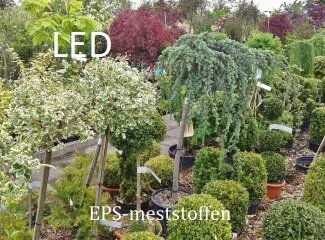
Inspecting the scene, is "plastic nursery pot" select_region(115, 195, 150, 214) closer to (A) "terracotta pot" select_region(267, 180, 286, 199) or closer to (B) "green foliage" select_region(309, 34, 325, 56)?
(A) "terracotta pot" select_region(267, 180, 286, 199)

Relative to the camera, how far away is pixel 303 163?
596 cm

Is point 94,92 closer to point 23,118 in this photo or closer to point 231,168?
point 23,118

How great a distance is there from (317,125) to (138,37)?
3.19 meters

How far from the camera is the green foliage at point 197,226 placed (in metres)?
3.34

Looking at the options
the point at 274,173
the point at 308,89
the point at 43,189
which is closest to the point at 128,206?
the point at 274,173

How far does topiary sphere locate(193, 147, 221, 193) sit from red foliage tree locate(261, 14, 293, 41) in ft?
31.8

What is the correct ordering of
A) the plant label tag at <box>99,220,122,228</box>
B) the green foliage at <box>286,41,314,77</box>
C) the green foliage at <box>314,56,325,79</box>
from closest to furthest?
the plant label tag at <box>99,220,122,228</box> → the green foliage at <box>286,41,314,77</box> → the green foliage at <box>314,56,325,79</box>

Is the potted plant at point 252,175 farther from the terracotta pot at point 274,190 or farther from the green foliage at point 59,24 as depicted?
the green foliage at point 59,24

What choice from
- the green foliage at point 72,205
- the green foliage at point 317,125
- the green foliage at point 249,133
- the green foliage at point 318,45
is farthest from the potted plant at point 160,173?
the green foliage at point 318,45

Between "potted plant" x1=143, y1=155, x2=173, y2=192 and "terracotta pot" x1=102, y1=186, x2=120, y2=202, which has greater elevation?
"potted plant" x1=143, y1=155, x2=173, y2=192

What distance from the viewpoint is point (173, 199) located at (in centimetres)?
423

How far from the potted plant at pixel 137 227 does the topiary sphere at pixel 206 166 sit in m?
0.59

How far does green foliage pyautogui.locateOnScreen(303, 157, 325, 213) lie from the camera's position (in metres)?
4.21

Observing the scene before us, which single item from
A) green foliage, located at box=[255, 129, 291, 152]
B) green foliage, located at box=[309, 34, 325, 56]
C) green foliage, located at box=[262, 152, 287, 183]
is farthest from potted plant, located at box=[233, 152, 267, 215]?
green foliage, located at box=[309, 34, 325, 56]
